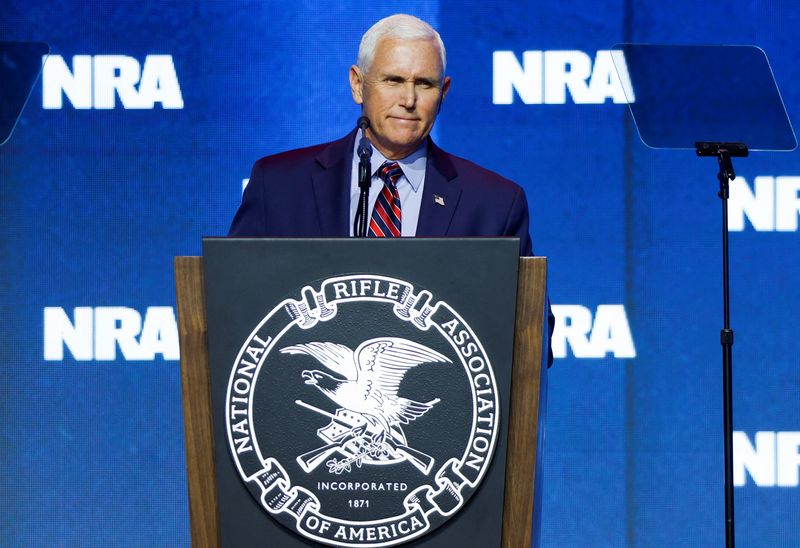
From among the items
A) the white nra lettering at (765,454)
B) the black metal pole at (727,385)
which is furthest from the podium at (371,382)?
the white nra lettering at (765,454)

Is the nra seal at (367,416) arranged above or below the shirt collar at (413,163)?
below

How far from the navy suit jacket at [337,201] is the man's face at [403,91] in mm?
79

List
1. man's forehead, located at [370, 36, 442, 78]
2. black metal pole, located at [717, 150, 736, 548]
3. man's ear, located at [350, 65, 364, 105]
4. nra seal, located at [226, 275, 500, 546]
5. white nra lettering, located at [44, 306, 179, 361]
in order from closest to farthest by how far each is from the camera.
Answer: nra seal, located at [226, 275, 500, 546] < man's forehead, located at [370, 36, 442, 78] < man's ear, located at [350, 65, 364, 105] < black metal pole, located at [717, 150, 736, 548] < white nra lettering, located at [44, 306, 179, 361]

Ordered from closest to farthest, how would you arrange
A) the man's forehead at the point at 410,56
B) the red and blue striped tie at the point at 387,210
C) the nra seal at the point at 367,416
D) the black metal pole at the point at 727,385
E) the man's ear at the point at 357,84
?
the nra seal at the point at 367,416 < the red and blue striped tie at the point at 387,210 < the man's forehead at the point at 410,56 < the man's ear at the point at 357,84 < the black metal pole at the point at 727,385

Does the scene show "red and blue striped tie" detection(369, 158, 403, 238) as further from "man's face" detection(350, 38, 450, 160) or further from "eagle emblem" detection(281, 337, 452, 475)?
"eagle emblem" detection(281, 337, 452, 475)

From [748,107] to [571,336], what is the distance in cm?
105

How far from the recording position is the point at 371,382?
1209 mm

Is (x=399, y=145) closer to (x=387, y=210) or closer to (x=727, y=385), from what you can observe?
(x=387, y=210)

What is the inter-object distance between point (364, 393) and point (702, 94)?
111 inches

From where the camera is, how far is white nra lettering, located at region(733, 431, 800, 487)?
356 cm

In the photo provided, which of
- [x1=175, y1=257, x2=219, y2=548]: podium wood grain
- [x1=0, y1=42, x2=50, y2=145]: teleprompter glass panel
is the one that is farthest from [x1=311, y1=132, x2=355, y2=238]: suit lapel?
[x1=0, y1=42, x2=50, y2=145]: teleprompter glass panel

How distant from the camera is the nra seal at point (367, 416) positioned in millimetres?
1206

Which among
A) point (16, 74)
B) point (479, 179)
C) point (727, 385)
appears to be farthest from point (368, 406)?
point (16, 74)

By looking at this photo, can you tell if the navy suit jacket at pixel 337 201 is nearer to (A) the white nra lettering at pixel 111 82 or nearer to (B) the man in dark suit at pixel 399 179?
(B) the man in dark suit at pixel 399 179
